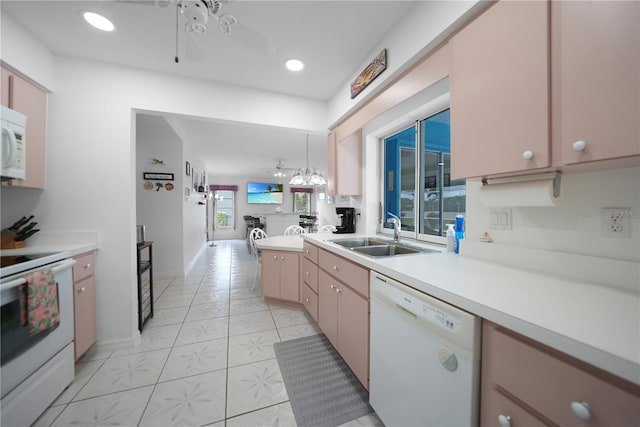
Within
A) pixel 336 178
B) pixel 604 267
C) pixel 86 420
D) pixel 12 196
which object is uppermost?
pixel 336 178

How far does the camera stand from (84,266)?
1.80m

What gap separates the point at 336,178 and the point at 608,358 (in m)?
2.42

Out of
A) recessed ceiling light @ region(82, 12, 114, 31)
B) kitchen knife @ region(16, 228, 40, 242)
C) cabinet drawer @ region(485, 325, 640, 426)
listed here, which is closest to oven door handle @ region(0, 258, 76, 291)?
kitchen knife @ region(16, 228, 40, 242)

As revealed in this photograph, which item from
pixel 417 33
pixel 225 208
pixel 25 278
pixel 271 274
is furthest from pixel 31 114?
pixel 225 208

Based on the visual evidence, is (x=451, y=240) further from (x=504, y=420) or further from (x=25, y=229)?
(x=25, y=229)

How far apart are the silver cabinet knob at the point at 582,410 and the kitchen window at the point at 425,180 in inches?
56.3

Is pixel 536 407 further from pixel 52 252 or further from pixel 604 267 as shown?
pixel 52 252

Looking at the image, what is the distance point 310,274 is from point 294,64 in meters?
2.02

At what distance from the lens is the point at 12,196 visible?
1.80 m

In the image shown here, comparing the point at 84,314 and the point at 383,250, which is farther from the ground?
the point at 383,250

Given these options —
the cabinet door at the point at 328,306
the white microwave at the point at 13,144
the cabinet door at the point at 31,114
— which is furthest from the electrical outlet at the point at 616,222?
the cabinet door at the point at 31,114

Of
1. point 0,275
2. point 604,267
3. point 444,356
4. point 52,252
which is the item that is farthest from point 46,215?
point 604,267

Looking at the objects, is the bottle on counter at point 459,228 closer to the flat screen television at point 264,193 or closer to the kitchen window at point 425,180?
the kitchen window at point 425,180

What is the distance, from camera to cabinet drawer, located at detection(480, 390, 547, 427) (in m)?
0.63
